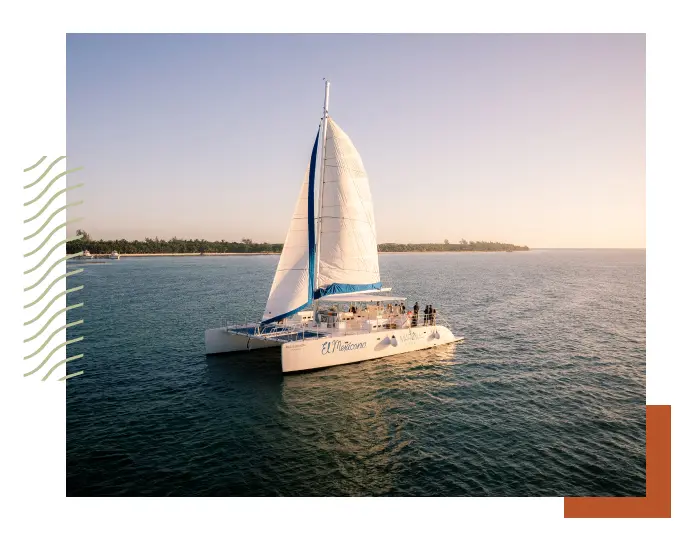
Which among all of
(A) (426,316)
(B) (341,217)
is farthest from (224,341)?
(A) (426,316)

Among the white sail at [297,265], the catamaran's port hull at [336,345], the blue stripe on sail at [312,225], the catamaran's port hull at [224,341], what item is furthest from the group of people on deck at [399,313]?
the catamaran's port hull at [224,341]

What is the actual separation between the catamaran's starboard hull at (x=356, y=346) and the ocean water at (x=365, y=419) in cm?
61

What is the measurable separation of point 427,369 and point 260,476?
12.1m

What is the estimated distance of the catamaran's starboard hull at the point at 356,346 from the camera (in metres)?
20.6

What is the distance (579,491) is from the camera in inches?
440

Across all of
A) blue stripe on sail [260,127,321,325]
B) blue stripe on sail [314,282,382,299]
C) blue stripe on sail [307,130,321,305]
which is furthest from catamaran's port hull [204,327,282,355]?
blue stripe on sail [307,130,321,305]

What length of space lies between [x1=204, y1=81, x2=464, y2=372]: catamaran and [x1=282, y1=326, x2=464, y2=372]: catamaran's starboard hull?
5cm

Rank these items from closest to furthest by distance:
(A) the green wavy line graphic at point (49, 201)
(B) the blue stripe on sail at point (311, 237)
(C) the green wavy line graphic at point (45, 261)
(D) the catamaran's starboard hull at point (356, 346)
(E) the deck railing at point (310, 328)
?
(C) the green wavy line graphic at point (45, 261) → (A) the green wavy line graphic at point (49, 201) → (D) the catamaran's starboard hull at point (356, 346) → (B) the blue stripe on sail at point (311, 237) → (E) the deck railing at point (310, 328)

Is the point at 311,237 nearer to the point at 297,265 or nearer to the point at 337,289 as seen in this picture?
the point at 297,265

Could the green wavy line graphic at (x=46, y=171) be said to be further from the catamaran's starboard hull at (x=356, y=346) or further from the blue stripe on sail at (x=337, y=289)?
the blue stripe on sail at (x=337, y=289)

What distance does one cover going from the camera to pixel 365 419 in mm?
15711

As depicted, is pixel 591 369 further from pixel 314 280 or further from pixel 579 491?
pixel 314 280

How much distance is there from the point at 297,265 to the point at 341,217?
3.44m

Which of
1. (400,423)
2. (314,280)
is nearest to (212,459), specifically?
(400,423)
